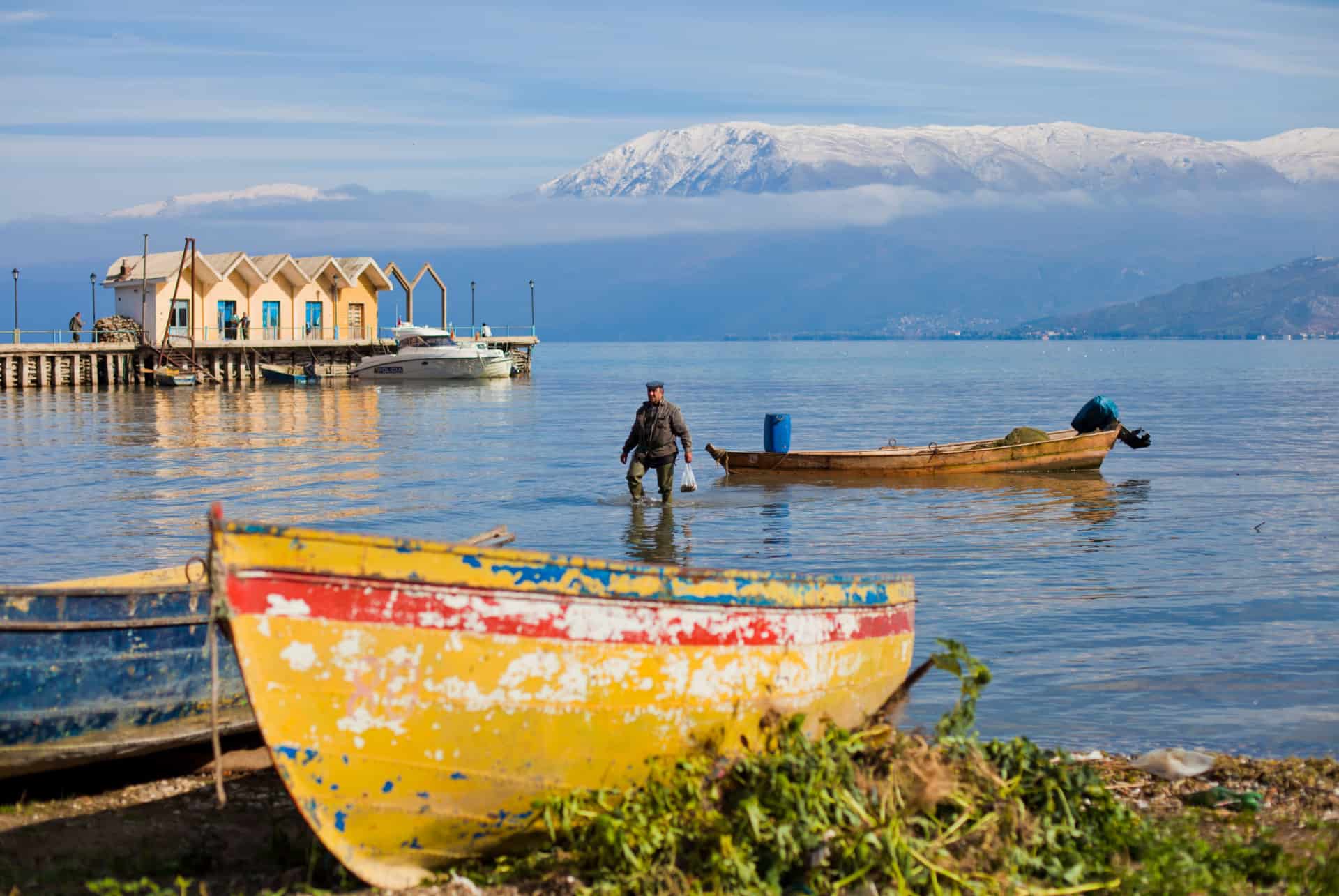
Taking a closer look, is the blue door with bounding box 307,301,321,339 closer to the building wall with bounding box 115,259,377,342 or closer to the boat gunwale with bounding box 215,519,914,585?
the building wall with bounding box 115,259,377,342

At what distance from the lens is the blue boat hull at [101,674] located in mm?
7809

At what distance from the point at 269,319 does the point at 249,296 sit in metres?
1.72

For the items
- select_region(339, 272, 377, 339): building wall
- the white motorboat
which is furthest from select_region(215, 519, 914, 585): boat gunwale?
select_region(339, 272, 377, 339): building wall

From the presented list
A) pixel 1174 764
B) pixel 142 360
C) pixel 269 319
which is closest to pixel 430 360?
pixel 269 319

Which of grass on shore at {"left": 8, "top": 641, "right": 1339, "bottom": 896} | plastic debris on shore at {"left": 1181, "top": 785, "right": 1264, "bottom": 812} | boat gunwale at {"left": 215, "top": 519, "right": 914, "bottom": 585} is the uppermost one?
boat gunwale at {"left": 215, "top": 519, "right": 914, "bottom": 585}

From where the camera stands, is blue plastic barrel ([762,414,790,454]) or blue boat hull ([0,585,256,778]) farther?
blue plastic barrel ([762,414,790,454])

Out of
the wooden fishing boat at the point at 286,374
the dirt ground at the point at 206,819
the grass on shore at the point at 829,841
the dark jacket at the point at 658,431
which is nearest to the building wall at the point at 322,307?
the wooden fishing boat at the point at 286,374

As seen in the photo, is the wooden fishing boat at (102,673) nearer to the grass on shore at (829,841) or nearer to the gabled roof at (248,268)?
the grass on shore at (829,841)

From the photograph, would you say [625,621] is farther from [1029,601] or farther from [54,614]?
[1029,601]

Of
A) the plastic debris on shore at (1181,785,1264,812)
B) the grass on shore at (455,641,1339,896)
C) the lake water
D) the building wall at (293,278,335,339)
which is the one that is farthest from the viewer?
the building wall at (293,278,335,339)

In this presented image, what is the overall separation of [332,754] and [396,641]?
592mm

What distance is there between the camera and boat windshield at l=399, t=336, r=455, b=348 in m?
76.3

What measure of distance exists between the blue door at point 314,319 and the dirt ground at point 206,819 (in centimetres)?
6903

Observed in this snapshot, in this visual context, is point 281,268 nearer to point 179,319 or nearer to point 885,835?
point 179,319
